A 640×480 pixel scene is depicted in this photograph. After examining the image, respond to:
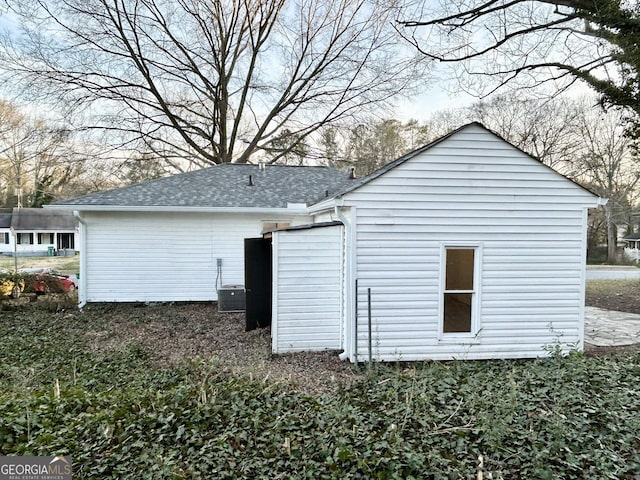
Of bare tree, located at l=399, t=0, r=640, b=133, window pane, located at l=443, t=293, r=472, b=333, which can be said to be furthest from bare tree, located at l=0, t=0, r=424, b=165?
window pane, located at l=443, t=293, r=472, b=333

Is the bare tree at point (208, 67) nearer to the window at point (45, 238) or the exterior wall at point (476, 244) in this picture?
the exterior wall at point (476, 244)

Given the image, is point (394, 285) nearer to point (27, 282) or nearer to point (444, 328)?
point (444, 328)

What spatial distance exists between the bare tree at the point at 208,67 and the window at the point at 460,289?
1197 cm

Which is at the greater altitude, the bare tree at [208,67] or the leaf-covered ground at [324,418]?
the bare tree at [208,67]

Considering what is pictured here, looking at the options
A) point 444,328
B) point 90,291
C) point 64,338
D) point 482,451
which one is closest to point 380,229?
point 444,328

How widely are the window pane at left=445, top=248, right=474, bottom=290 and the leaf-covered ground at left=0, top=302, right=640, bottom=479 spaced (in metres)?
1.20

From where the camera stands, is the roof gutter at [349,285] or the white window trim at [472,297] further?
the white window trim at [472,297]

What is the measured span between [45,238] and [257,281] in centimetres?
3097

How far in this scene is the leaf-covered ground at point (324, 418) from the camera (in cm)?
274

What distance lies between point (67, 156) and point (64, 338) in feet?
46.1

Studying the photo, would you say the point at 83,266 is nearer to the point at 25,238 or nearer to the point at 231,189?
the point at 231,189

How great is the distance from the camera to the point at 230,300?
921 centimetres

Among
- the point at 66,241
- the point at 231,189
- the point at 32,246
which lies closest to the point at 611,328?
the point at 231,189

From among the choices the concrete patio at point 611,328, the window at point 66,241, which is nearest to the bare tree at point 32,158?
the window at point 66,241
